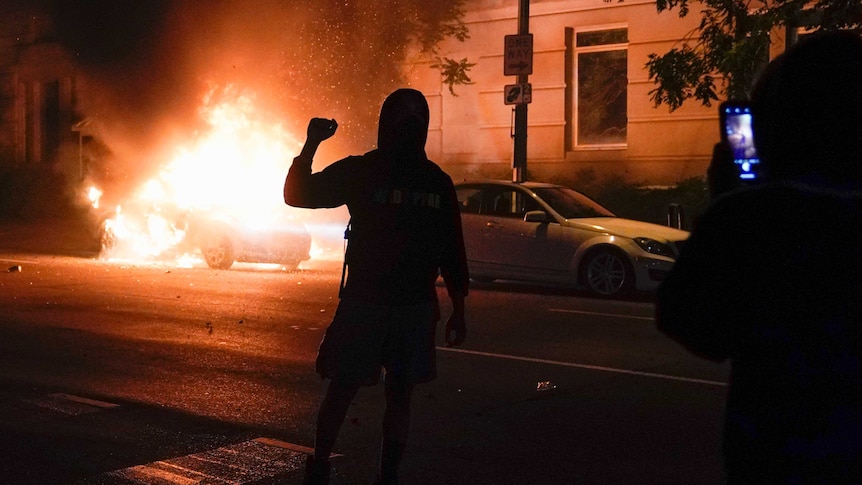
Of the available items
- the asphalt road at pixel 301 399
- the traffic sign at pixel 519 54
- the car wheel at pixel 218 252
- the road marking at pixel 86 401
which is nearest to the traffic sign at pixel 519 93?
the traffic sign at pixel 519 54

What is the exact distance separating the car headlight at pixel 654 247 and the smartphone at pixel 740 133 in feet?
34.4

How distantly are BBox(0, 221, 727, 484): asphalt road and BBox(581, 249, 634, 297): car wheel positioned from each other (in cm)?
68

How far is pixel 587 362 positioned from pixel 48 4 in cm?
2032

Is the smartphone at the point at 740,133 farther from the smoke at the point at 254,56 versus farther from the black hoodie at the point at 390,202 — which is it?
the smoke at the point at 254,56

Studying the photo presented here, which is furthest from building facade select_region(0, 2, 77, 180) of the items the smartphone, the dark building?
the smartphone

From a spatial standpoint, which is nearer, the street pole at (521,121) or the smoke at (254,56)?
the street pole at (521,121)

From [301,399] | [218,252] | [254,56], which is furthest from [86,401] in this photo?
[254,56]

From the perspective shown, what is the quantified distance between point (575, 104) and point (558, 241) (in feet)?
30.8

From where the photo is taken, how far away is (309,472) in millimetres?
4773

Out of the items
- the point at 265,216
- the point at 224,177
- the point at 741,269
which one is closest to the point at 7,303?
the point at 265,216

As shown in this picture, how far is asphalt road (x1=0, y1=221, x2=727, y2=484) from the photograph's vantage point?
576cm

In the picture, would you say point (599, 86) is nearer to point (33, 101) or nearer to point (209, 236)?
point (209, 236)

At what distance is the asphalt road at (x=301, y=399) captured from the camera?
18.9 ft

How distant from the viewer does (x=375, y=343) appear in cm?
471
